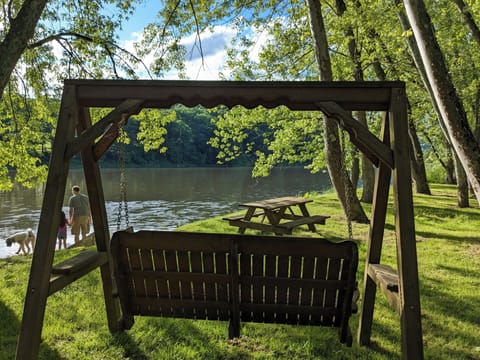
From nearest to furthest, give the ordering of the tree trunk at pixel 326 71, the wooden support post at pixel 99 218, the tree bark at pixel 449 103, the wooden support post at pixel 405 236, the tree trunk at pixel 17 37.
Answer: the wooden support post at pixel 405 236, the wooden support post at pixel 99 218, the tree trunk at pixel 17 37, the tree bark at pixel 449 103, the tree trunk at pixel 326 71

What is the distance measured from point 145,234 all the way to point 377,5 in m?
9.96

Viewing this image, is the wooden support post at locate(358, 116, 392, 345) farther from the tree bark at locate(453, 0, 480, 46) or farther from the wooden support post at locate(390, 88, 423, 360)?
the tree bark at locate(453, 0, 480, 46)

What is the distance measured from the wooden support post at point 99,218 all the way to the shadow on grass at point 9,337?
565 mm

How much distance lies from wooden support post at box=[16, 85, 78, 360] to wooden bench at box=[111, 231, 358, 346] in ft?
2.01

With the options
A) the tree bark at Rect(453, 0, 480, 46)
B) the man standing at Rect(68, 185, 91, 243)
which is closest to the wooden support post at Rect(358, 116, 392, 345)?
the tree bark at Rect(453, 0, 480, 46)

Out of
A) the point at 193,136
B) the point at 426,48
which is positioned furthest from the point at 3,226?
the point at 193,136

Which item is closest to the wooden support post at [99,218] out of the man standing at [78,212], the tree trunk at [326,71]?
the tree trunk at [326,71]

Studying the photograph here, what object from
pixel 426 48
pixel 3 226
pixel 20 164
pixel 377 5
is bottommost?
pixel 3 226

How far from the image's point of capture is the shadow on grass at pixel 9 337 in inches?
122

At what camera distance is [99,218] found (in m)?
3.49

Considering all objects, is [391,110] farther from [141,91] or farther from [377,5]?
[377,5]

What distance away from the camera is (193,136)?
72.2m

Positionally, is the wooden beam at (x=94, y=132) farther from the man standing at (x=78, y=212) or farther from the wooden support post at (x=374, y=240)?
the man standing at (x=78, y=212)

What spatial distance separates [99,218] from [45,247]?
3.12 ft
